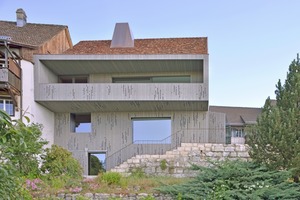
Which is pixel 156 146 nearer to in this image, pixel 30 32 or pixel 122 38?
pixel 122 38

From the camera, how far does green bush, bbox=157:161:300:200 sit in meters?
9.40

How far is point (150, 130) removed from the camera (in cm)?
1850

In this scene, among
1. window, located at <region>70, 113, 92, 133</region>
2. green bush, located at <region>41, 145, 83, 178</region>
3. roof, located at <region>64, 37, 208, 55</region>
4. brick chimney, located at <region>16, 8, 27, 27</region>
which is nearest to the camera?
green bush, located at <region>41, 145, 83, 178</region>

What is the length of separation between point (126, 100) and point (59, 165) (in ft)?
16.4

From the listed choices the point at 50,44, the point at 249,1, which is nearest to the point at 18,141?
the point at 249,1

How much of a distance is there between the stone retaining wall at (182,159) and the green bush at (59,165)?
2.33 meters

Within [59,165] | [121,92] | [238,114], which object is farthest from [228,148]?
[238,114]

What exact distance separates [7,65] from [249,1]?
10425mm

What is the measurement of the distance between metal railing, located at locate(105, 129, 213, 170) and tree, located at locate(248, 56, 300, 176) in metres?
6.85

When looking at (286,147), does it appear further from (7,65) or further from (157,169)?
(7,65)

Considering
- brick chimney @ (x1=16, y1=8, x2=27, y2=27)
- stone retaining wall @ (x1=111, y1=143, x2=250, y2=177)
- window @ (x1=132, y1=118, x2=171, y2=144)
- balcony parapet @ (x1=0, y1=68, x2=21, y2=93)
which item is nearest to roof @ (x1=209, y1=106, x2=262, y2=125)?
window @ (x1=132, y1=118, x2=171, y2=144)

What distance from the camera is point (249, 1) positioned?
12453 millimetres

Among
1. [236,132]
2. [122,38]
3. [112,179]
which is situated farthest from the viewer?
[236,132]

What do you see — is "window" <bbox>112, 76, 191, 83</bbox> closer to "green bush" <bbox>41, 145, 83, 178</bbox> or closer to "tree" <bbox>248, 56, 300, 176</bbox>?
"green bush" <bbox>41, 145, 83, 178</bbox>
